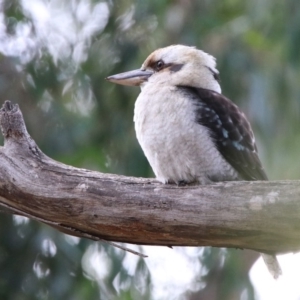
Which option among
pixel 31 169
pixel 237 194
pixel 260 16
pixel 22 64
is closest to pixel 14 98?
pixel 22 64

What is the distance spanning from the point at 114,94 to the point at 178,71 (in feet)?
5.04

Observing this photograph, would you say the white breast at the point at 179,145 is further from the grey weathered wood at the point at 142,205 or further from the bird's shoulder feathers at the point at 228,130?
the grey weathered wood at the point at 142,205

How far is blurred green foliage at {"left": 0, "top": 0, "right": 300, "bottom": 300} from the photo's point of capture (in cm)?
412

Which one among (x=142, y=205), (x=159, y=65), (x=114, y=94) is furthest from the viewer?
(x=114, y=94)

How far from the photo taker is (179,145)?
259 centimetres

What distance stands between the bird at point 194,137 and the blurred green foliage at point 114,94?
4.19ft

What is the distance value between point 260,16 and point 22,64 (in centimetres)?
144

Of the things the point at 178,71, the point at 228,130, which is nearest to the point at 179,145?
the point at 228,130

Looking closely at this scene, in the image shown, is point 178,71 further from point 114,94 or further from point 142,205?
point 114,94

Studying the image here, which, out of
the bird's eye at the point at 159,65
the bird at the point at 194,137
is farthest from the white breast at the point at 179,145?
the bird's eye at the point at 159,65

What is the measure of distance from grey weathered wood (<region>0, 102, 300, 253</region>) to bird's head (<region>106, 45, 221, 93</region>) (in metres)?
0.59

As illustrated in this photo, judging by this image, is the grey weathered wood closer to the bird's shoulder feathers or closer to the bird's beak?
the bird's shoulder feathers

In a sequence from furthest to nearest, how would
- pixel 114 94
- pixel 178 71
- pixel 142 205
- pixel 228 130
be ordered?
pixel 114 94, pixel 178 71, pixel 228 130, pixel 142 205

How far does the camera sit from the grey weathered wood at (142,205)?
2229mm
